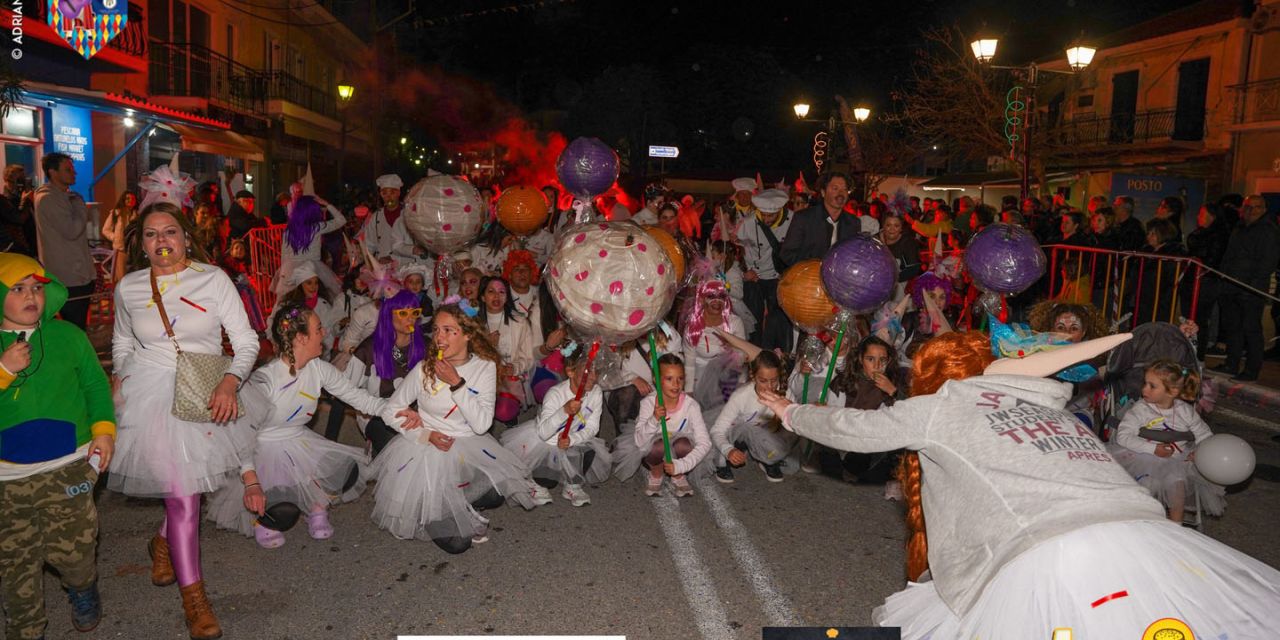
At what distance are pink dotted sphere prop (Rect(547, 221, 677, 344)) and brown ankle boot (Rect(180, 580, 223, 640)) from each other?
211cm

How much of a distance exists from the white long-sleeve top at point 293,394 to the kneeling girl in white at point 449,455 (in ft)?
0.69

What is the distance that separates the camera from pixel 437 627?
3.75m

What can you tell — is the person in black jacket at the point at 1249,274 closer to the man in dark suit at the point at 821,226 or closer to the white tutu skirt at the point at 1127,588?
the man in dark suit at the point at 821,226

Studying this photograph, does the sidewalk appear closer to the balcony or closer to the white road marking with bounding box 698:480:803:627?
the white road marking with bounding box 698:480:803:627

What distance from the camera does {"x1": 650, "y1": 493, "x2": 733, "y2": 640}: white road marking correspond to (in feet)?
12.3

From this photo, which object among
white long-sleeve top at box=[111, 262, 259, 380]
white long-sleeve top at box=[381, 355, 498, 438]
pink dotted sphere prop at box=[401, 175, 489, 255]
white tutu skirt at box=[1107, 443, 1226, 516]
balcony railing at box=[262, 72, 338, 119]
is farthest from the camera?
balcony railing at box=[262, 72, 338, 119]

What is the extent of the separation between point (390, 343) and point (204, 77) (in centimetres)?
1898

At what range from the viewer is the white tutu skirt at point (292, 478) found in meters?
4.53

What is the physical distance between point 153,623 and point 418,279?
3595 mm

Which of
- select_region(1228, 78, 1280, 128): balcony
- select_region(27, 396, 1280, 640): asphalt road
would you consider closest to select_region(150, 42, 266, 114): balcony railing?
select_region(27, 396, 1280, 640): asphalt road

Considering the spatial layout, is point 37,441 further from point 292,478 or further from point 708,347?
point 708,347

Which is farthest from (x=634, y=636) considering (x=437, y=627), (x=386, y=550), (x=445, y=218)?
(x=445, y=218)

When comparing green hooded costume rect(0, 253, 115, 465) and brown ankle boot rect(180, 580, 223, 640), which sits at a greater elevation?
green hooded costume rect(0, 253, 115, 465)

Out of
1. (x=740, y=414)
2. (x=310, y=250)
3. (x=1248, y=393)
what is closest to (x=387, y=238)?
(x=310, y=250)
